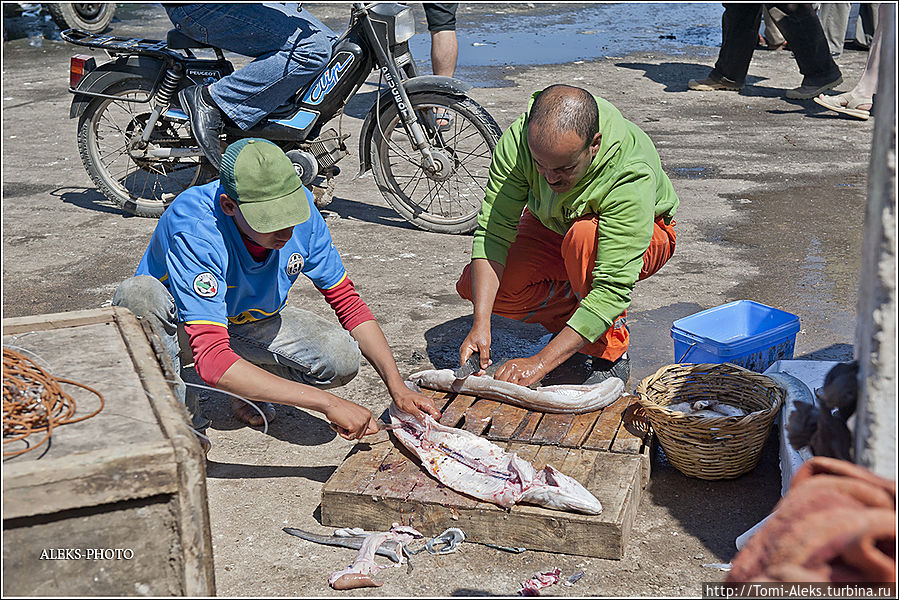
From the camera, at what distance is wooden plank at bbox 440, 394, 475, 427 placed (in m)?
3.35

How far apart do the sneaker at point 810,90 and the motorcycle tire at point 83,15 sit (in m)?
9.37

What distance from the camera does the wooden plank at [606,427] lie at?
318 centimetres

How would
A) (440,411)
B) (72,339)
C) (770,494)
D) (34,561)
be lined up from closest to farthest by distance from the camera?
(34,561)
(72,339)
(770,494)
(440,411)

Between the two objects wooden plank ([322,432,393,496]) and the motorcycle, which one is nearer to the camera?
wooden plank ([322,432,393,496])

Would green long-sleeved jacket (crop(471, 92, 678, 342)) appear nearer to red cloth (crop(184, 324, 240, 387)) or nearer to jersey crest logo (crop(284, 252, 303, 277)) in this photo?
jersey crest logo (crop(284, 252, 303, 277))

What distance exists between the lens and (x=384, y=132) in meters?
5.64

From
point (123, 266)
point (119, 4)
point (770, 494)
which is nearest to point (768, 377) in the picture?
point (770, 494)

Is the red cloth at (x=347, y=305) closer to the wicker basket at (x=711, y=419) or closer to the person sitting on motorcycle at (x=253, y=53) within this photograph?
the wicker basket at (x=711, y=419)

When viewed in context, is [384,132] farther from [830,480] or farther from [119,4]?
[119,4]

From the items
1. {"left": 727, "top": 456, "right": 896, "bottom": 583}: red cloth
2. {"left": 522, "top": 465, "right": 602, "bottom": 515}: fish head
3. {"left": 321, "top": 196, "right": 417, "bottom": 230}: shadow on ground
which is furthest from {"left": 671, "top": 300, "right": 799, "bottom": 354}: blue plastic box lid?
{"left": 321, "top": 196, "right": 417, "bottom": 230}: shadow on ground

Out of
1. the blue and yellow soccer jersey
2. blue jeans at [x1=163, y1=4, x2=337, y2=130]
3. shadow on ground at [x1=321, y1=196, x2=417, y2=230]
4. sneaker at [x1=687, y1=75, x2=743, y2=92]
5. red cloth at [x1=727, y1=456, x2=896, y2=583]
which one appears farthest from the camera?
sneaker at [x1=687, y1=75, x2=743, y2=92]

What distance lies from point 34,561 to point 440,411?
1.64 metres

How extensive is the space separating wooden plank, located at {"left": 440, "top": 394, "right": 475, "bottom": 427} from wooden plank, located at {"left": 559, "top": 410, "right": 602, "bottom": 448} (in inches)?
16.2

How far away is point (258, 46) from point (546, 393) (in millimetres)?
3074
